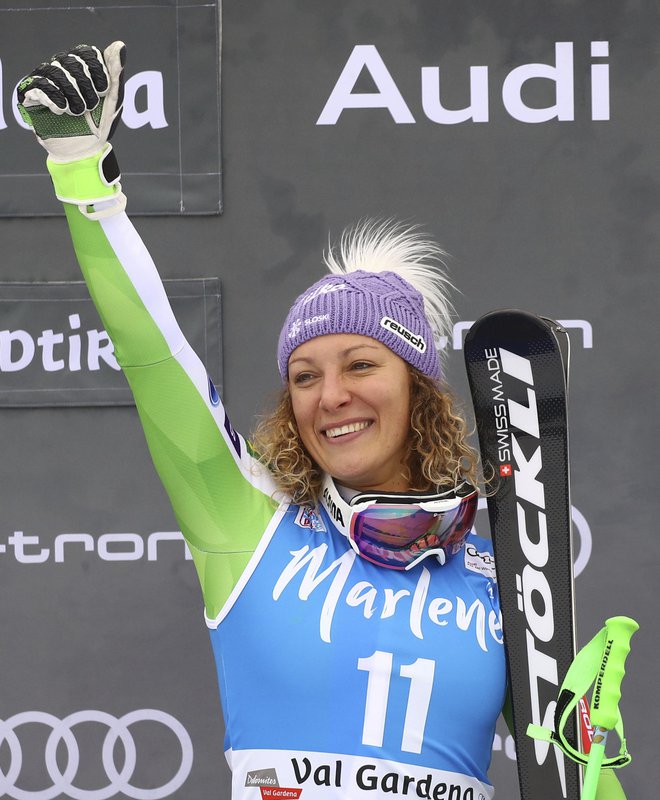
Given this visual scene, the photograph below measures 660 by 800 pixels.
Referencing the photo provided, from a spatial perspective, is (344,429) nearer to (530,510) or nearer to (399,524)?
(399,524)

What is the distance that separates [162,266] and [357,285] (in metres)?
1.30

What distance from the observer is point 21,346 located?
2.96 m

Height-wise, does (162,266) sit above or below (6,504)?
above

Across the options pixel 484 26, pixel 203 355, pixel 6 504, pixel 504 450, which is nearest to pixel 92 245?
pixel 504 450

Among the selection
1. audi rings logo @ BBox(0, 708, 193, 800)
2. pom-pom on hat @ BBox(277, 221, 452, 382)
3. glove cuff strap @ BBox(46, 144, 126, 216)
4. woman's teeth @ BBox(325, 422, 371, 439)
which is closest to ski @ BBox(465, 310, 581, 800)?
pom-pom on hat @ BBox(277, 221, 452, 382)

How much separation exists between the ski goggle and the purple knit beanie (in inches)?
9.7

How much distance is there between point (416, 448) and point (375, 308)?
0.26 m

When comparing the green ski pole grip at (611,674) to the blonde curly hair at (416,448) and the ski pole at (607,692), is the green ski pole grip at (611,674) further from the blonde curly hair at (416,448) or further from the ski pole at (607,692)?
the blonde curly hair at (416,448)

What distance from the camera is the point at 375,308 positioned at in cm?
174

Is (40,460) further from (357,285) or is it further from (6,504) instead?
(357,285)

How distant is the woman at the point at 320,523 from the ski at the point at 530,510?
0.18 feet

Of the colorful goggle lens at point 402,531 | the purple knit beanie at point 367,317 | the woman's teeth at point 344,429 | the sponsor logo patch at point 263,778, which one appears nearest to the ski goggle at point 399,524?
the colorful goggle lens at point 402,531

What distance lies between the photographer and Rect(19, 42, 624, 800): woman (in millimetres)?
1574

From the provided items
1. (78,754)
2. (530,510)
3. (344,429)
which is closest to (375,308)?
(344,429)
